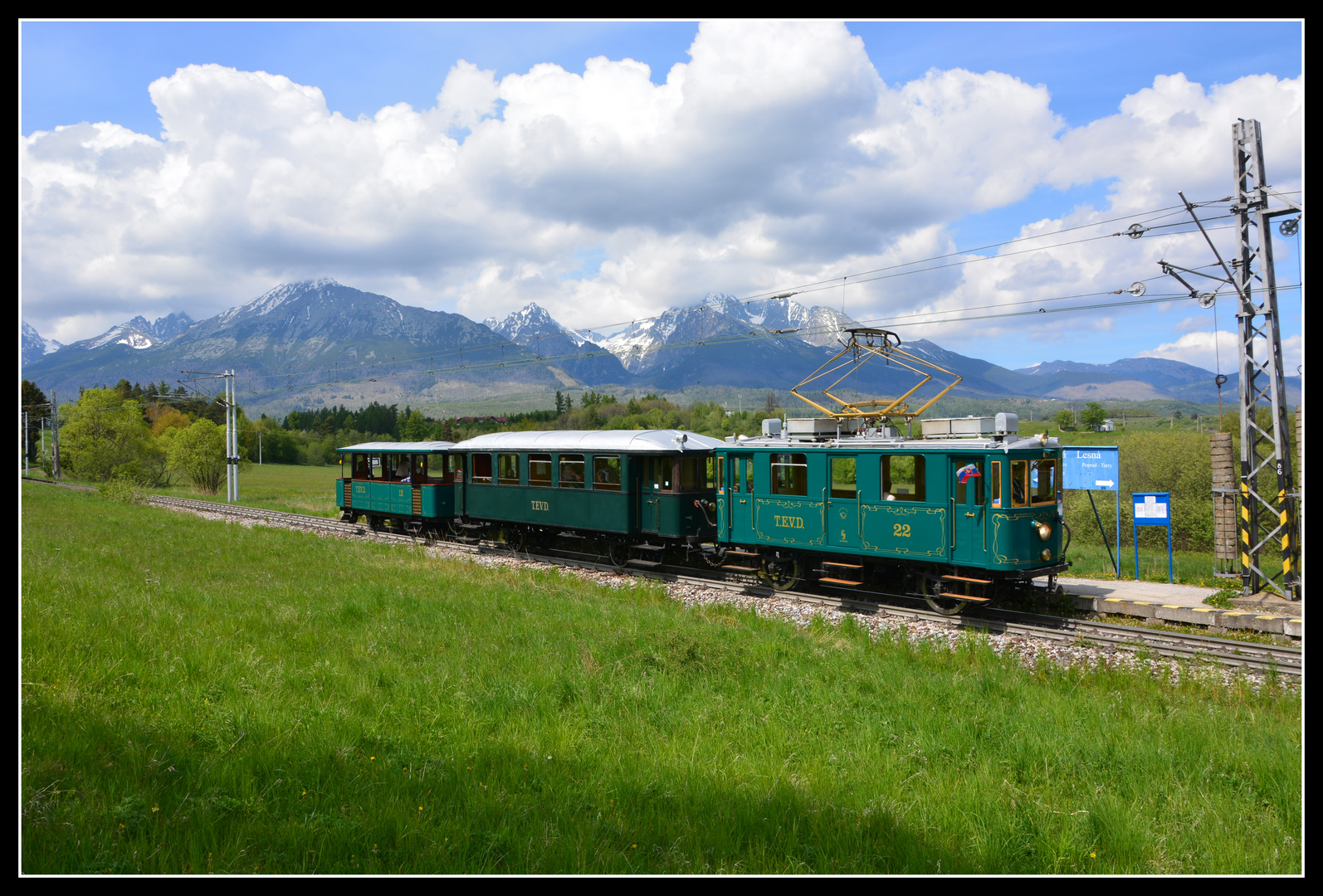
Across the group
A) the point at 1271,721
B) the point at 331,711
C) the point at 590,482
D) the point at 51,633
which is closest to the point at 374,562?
the point at 590,482

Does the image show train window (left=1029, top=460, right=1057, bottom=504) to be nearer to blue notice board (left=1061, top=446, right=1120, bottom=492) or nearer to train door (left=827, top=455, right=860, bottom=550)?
blue notice board (left=1061, top=446, right=1120, bottom=492)

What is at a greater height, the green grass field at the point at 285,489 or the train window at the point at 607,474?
the train window at the point at 607,474

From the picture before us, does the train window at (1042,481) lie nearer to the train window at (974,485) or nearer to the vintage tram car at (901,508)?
the vintage tram car at (901,508)

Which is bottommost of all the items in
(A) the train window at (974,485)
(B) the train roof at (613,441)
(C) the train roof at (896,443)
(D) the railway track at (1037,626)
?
(D) the railway track at (1037,626)

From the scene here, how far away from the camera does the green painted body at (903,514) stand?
12312 millimetres

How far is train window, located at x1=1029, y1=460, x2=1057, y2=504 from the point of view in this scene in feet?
41.2

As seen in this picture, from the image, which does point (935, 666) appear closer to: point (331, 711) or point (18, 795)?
point (331, 711)

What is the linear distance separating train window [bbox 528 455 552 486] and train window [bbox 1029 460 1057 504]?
12.1m

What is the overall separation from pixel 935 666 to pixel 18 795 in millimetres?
9376

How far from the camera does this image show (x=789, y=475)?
49.3 ft

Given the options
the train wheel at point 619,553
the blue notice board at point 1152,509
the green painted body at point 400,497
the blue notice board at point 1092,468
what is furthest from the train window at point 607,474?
the blue notice board at point 1152,509

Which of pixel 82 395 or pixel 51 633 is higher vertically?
pixel 82 395

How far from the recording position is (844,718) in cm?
732

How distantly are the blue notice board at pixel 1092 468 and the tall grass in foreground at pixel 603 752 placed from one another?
7669 mm
